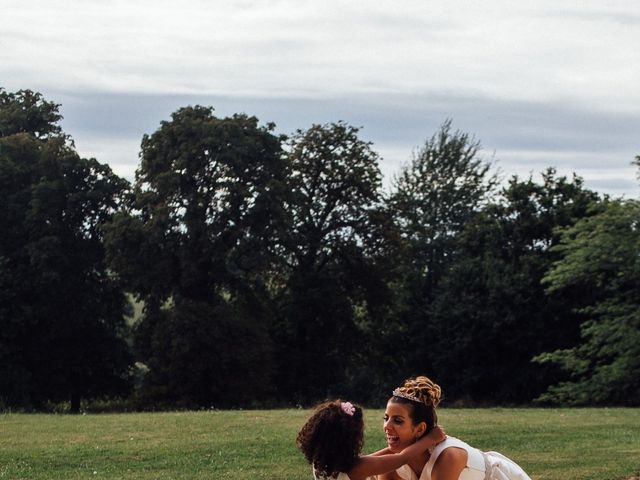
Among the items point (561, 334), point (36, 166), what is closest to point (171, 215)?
point (36, 166)

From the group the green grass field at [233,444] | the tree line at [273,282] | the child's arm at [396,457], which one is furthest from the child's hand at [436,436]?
the tree line at [273,282]

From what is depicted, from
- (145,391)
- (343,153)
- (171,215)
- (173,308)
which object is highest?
(343,153)

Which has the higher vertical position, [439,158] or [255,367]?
[439,158]

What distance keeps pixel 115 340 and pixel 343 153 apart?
45.3ft

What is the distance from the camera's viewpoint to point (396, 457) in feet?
22.1

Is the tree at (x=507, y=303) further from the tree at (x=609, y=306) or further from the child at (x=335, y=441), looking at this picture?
the child at (x=335, y=441)

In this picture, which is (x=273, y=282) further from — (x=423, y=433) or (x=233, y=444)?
(x=423, y=433)

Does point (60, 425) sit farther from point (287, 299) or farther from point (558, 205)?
point (558, 205)

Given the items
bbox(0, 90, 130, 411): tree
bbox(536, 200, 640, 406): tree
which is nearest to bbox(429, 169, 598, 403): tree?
bbox(536, 200, 640, 406): tree

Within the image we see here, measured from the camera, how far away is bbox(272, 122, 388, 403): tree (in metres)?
49.3

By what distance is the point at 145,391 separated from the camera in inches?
1716

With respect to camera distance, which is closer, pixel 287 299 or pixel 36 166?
pixel 36 166

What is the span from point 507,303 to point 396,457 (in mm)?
43520

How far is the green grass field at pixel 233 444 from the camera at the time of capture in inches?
607
